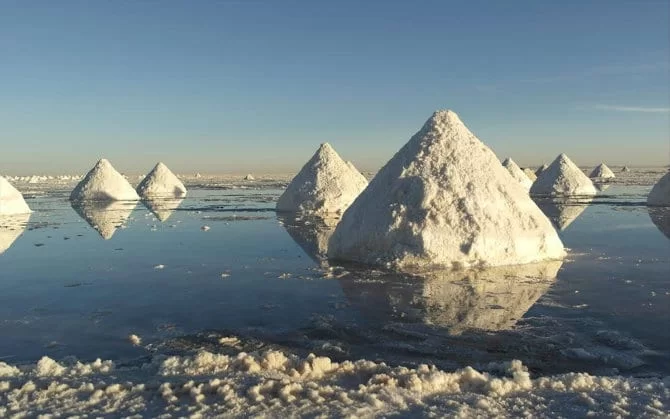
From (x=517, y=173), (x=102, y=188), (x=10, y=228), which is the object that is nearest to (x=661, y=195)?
(x=517, y=173)

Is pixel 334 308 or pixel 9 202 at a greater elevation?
pixel 334 308

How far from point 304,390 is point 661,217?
833 inches

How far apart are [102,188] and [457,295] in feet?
114

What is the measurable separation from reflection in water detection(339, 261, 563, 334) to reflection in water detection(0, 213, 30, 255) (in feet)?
34.8

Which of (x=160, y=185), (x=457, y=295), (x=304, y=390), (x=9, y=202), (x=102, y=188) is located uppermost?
(x=304, y=390)

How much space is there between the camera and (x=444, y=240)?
32.9 ft

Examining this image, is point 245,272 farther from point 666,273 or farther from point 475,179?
point 666,273

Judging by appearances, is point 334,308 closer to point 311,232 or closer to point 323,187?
point 311,232

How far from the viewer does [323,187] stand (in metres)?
24.9

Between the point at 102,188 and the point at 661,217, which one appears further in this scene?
the point at 102,188

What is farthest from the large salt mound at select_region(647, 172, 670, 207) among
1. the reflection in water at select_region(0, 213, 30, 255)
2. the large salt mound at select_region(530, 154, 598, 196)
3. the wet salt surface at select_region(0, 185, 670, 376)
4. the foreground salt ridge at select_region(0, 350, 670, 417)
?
the reflection in water at select_region(0, 213, 30, 255)

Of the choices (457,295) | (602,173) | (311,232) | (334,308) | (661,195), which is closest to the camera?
(334,308)

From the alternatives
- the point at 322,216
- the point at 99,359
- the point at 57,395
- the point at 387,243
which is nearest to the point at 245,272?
the point at 387,243

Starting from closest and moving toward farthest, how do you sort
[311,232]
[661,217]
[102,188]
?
[311,232]
[661,217]
[102,188]
